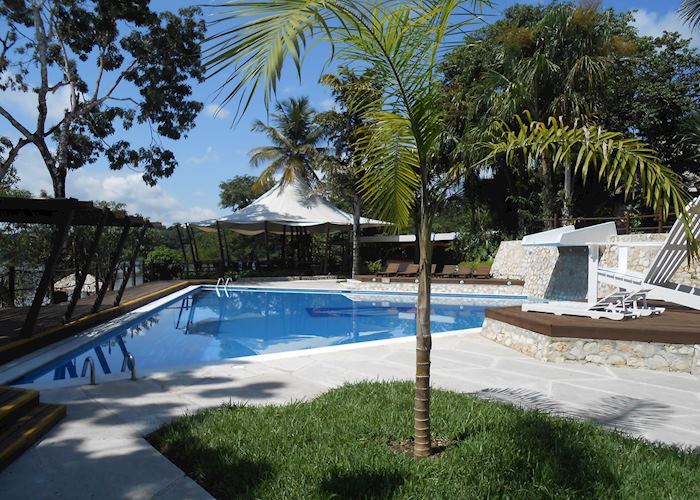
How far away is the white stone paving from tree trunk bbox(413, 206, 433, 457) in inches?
51.9

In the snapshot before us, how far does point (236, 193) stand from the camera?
4250 cm

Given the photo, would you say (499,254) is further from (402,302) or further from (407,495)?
(407,495)

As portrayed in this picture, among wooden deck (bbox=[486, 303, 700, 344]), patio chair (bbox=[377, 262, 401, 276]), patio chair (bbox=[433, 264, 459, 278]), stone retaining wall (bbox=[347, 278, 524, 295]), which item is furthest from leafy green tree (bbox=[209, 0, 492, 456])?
patio chair (bbox=[377, 262, 401, 276])

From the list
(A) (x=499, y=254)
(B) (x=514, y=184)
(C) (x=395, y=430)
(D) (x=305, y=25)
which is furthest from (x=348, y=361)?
(B) (x=514, y=184)

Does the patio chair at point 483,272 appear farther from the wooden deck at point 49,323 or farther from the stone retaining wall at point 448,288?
the wooden deck at point 49,323

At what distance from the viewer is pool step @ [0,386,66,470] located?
10.1 ft

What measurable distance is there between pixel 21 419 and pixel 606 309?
721cm

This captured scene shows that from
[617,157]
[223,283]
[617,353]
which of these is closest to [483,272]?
[223,283]

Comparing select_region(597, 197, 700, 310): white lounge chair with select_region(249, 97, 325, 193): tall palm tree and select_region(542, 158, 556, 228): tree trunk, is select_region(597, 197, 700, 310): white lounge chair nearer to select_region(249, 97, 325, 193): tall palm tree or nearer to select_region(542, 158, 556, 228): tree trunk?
select_region(542, 158, 556, 228): tree trunk

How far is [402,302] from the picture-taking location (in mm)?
16438

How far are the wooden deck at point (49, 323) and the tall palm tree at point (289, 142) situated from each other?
41.7 ft

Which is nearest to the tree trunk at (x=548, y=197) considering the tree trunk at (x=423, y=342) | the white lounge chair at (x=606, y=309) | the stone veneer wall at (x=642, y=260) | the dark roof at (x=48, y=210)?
the stone veneer wall at (x=642, y=260)

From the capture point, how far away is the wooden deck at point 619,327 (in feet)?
18.5

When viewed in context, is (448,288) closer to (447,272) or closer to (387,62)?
(447,272)
